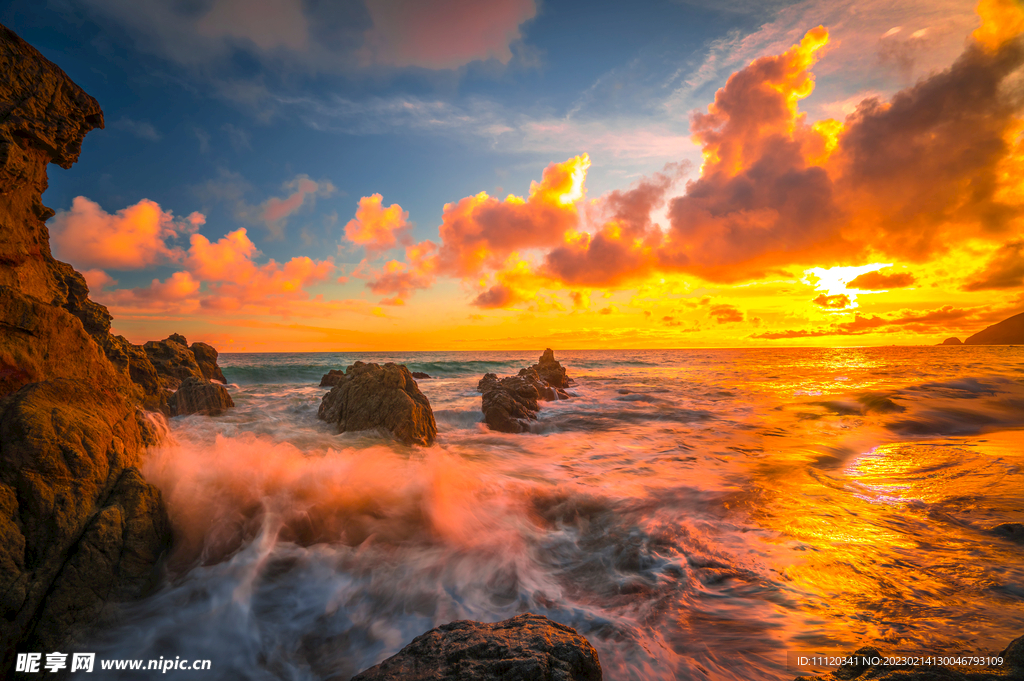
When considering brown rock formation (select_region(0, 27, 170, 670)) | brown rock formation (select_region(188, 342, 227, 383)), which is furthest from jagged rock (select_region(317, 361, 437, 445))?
brown rock formation (select_region(188, 342, 227, 383))

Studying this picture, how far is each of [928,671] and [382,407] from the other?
28.4ft

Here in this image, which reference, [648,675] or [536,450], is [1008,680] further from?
[536,450]

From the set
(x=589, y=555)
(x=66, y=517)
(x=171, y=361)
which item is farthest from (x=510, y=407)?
(x=171, y=361)

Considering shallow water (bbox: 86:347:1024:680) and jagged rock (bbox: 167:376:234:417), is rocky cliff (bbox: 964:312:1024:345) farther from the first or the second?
jagged rock (bbox: 167:376:234:417)

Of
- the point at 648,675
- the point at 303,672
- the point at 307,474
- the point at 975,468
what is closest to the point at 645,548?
the point at 648,675

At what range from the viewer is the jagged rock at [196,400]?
11.1m

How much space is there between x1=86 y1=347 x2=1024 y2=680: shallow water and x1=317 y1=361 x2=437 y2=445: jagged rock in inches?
23.3

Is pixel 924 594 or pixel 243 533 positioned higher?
pixel 243 533

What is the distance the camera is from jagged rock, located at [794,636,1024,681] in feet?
6.76

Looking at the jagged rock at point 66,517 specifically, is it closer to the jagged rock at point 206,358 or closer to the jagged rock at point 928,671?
the jagged rock at point 928,671

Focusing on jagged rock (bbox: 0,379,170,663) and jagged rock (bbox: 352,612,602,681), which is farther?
jagged rock (bbox: 0,379,170,663)

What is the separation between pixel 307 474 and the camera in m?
5.32

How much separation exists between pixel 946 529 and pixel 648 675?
4.63 m

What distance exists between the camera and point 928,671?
2.08m
